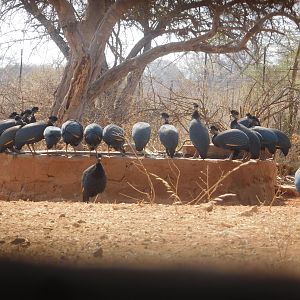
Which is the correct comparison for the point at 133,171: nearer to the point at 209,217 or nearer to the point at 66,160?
the point at 66,160

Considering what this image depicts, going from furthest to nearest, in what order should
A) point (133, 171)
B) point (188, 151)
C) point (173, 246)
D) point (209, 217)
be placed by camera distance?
point (188, 151) < point (133, 171) < point (209, 217) < point (173, 246)

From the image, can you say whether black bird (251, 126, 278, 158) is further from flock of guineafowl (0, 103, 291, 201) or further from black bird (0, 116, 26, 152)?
black bird (0, 116, 26, 152)

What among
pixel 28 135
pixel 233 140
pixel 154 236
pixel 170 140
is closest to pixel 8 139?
pixel 28 135

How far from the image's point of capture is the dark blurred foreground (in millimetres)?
2436

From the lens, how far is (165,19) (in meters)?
15.7

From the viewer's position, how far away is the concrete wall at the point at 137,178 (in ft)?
27.9

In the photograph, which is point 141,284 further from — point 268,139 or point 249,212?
point 268,139

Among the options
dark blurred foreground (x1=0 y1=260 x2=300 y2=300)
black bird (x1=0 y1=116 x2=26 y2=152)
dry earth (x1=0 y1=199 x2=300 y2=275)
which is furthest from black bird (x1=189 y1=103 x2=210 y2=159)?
dark blurred foreground (x1=0 y1=260 x2=300 y2=300)

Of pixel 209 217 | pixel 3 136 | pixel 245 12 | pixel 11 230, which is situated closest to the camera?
pixel 11 230

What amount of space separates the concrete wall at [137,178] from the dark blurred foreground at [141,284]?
18.0 feet

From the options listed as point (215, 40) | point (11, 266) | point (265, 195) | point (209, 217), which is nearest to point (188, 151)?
point (265, 195)

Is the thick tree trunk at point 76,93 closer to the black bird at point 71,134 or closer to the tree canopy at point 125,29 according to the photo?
the tree canopy at point 125,29

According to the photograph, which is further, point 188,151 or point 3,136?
point 188,151

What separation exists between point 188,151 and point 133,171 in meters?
1.72
